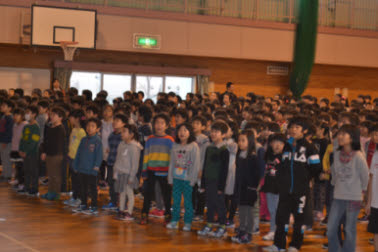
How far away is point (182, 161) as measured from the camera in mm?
7086

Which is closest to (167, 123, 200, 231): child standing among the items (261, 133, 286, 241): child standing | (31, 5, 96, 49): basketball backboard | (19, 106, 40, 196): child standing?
(261, 133, 286, 241): child standing

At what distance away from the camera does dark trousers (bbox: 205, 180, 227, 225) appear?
6848mm

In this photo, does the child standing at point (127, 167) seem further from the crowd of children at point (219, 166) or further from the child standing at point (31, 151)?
the child standing at point (31, 151)

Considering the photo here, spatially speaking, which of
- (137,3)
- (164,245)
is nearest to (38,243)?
(164,245)

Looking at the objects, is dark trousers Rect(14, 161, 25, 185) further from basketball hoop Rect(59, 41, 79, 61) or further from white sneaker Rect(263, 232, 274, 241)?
basketball hoop Rect(59, 41, 79, 61)

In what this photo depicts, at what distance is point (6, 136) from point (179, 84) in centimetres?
1027

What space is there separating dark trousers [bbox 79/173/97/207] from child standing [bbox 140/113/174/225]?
934 millimetres

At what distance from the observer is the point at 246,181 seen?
6.55 m

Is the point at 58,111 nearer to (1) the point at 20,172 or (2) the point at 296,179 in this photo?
(1) the point at 20,172

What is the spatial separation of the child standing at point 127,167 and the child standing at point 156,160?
22 cm

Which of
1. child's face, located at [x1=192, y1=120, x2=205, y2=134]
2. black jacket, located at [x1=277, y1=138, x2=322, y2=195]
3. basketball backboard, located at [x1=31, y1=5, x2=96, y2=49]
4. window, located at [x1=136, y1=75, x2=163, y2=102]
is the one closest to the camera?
black jacket, located at [x1=277, y1=138, x2=322, y2=195]

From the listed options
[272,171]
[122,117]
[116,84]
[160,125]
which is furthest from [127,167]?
[116,84]

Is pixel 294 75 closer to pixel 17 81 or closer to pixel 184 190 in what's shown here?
pixel 17 81

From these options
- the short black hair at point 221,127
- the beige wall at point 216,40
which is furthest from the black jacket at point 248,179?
the beige wall at point 216,40
